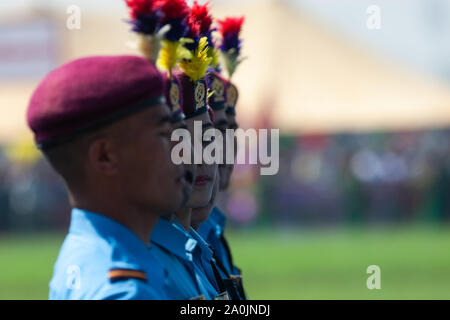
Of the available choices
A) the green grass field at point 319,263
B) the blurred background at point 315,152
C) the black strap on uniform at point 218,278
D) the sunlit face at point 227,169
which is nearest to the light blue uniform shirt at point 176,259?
the black strap on uniform at point 218,278

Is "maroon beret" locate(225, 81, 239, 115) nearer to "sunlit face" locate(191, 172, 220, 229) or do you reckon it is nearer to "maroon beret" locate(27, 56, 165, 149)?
"sunlit face" locate(191, 172, 220, 229)

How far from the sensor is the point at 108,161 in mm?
2234

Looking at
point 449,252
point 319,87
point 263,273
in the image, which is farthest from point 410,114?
point 263,273

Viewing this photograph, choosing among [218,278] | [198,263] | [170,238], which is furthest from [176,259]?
[218,278]

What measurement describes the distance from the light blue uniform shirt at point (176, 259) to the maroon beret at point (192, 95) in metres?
0.51

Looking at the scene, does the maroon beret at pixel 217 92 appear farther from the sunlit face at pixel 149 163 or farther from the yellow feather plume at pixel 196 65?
the sunlit face at pixel 149 163

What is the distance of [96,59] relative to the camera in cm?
225

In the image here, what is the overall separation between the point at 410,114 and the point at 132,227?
61.0ft

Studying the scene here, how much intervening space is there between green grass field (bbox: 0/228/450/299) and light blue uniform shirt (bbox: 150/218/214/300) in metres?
7.19

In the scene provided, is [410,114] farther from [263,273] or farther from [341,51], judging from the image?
[263,273]

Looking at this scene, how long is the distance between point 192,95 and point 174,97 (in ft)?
2.23

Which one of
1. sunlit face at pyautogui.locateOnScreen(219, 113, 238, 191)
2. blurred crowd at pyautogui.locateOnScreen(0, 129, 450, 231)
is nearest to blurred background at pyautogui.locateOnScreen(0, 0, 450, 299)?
blurred crowd at pyautogui.locateOnScreen(0, 129, 450, 231)

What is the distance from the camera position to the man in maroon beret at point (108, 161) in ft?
7.18

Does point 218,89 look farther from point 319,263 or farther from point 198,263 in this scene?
point 319,263
